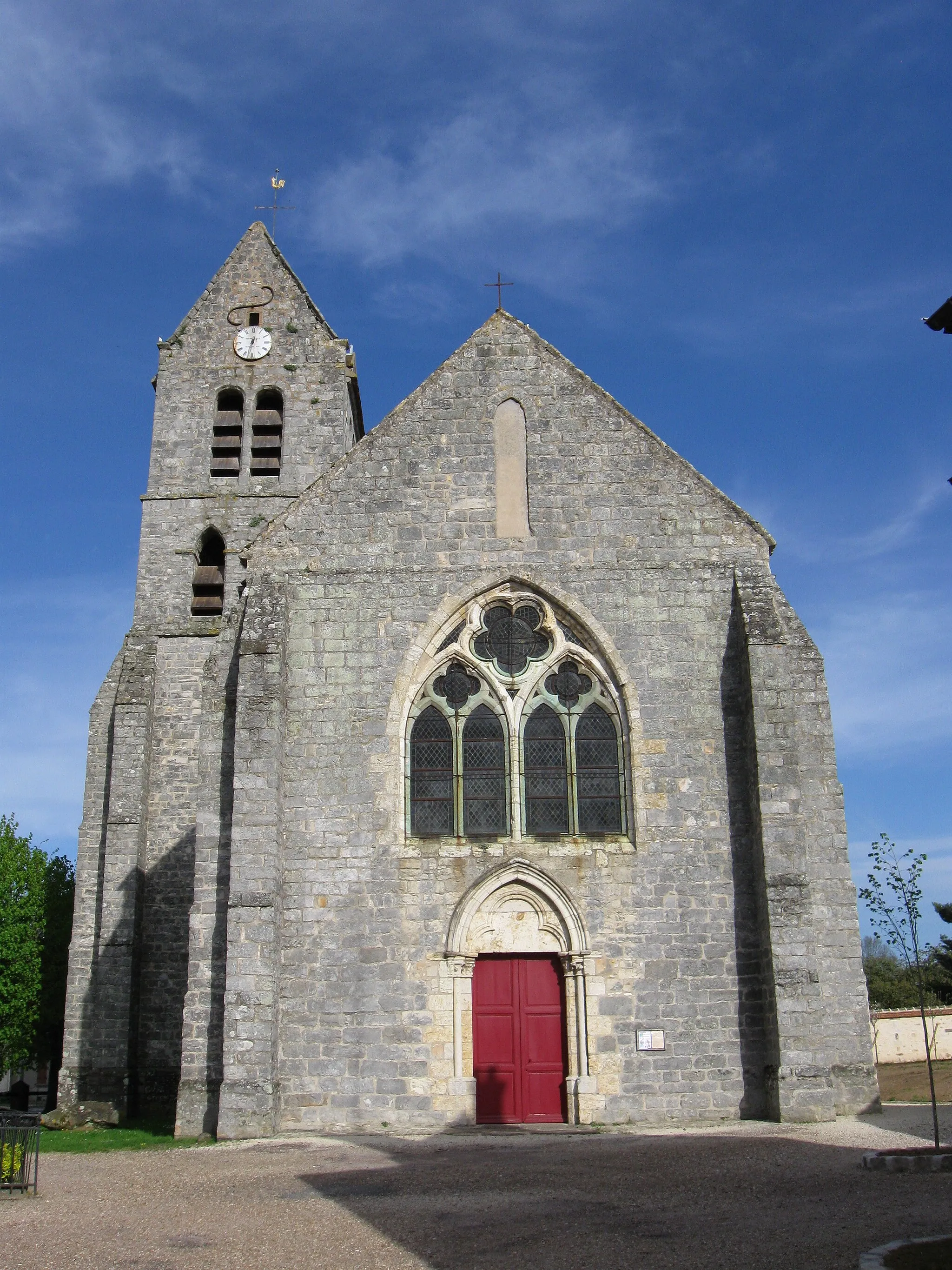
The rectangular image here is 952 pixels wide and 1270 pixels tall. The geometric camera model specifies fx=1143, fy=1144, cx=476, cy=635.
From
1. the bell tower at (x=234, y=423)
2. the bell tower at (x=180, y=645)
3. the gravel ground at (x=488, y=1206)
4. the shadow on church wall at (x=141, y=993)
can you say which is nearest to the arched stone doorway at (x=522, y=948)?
the gravel ground at (x=488, y=1206)

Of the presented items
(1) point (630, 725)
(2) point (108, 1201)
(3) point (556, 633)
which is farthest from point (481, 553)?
(2) point (108, 1201)

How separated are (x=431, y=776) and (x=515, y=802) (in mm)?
1112

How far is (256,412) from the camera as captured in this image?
910 inches

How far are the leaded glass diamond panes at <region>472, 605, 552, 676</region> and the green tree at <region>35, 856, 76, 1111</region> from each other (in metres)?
Result: 13.7

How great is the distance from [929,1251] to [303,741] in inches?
383

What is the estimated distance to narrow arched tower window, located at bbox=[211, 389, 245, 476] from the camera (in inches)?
889

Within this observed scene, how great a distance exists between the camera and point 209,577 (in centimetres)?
2167

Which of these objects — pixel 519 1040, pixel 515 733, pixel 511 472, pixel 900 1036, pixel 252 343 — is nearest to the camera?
pixel 519 1040

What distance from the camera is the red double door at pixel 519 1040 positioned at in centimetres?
1361

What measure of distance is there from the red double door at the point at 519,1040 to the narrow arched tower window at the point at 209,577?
33.1ft

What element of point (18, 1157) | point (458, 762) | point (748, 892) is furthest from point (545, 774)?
point (18, 1157)

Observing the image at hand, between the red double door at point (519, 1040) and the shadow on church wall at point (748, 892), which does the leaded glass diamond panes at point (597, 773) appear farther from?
the red double door at point (519, 1040)

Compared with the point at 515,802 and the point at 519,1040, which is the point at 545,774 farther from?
the point at 519,1040

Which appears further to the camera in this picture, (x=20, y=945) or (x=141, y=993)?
(x=20, y=945)
